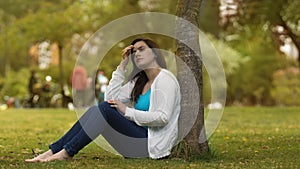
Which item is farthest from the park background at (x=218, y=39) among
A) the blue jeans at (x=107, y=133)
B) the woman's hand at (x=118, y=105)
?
the woman's hand at (x=118, y=105)

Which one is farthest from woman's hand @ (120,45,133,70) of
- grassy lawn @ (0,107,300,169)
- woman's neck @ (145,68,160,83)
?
grassy lawn @ (0,107,300,169)

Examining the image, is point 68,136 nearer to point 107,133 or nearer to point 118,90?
point 107,133

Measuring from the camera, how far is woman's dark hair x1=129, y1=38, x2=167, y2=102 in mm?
6859

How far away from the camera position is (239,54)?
39375mm

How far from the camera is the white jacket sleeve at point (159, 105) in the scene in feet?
21.3

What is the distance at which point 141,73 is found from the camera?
700 cm

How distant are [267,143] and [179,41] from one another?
2527mm

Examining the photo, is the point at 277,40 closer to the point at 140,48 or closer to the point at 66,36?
the point at 66,36

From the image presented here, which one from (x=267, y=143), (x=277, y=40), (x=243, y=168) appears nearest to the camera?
(x=243, y=168)

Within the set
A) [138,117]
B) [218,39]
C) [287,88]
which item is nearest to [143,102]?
[138,117]

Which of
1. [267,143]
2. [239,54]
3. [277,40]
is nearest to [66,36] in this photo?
[277,40]

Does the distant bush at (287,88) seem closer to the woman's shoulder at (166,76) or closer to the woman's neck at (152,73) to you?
the woman's neck at (152,73)

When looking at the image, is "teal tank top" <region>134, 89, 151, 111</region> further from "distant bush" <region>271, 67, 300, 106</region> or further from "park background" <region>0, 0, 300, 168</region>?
"distant bush" <region>271, 67, 300, 106</region>

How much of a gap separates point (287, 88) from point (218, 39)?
6590 mm
